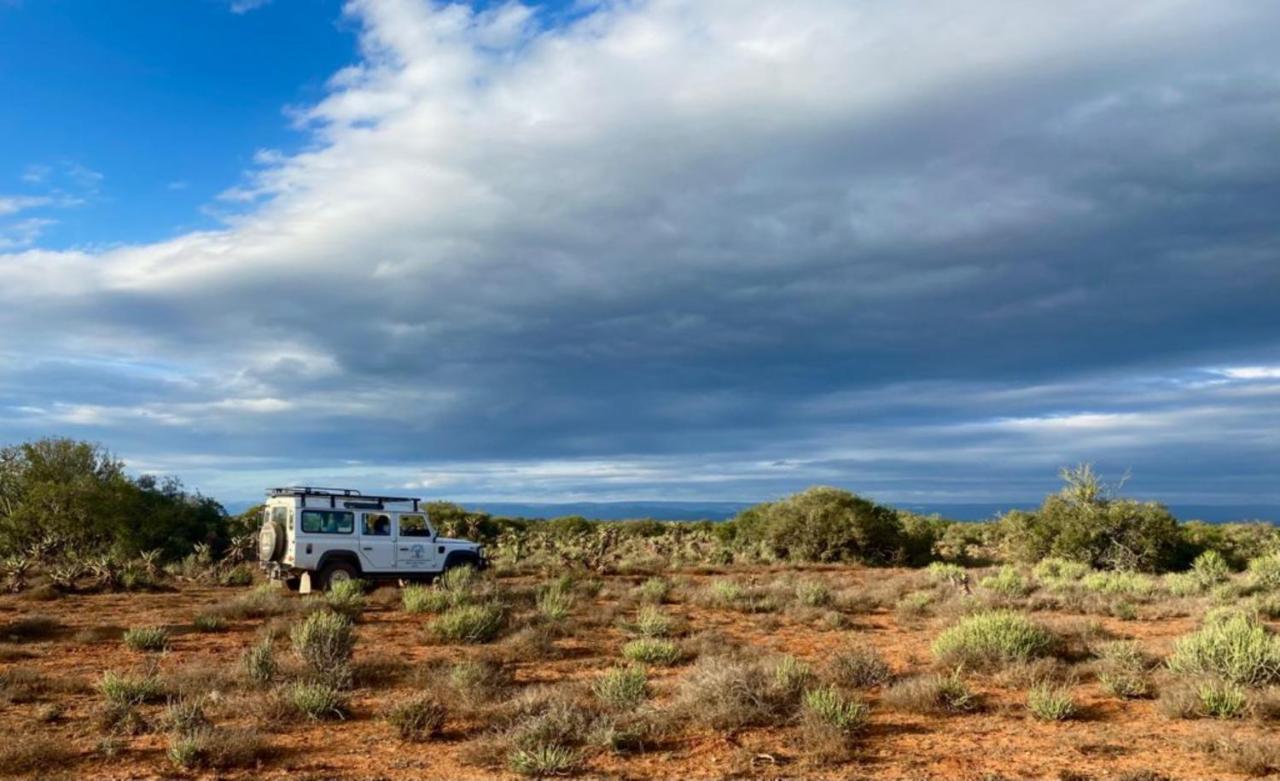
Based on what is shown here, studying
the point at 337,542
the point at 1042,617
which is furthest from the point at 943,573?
the point at 337,542

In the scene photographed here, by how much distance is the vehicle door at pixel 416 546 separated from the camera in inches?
778

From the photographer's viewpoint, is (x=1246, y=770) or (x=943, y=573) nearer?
(x=1246, y=770)

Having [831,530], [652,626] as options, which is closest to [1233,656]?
[652,626]

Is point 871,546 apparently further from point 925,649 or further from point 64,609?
point 64,609

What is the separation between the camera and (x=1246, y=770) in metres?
7.57

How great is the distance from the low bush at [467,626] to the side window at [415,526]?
5821 mm

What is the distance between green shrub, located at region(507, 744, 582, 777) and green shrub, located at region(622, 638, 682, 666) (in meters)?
4.80

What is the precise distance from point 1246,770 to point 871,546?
26.1m

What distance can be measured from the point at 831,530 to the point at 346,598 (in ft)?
69.0

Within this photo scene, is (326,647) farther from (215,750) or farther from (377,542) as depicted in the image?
(377,542)

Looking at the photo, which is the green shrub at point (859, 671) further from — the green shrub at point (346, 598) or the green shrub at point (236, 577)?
the green shrub at point (236, 577)

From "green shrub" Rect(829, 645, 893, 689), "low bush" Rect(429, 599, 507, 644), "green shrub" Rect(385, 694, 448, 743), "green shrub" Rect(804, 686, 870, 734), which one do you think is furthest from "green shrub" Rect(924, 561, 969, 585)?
"green shrub" Rect(385, 694, 448, 743)

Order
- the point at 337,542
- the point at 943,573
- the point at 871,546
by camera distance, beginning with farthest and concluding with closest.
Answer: the point at 871,546 → the point at 943,573 → the point at 337,542

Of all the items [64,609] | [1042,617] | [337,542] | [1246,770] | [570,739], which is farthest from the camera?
[337,542]
